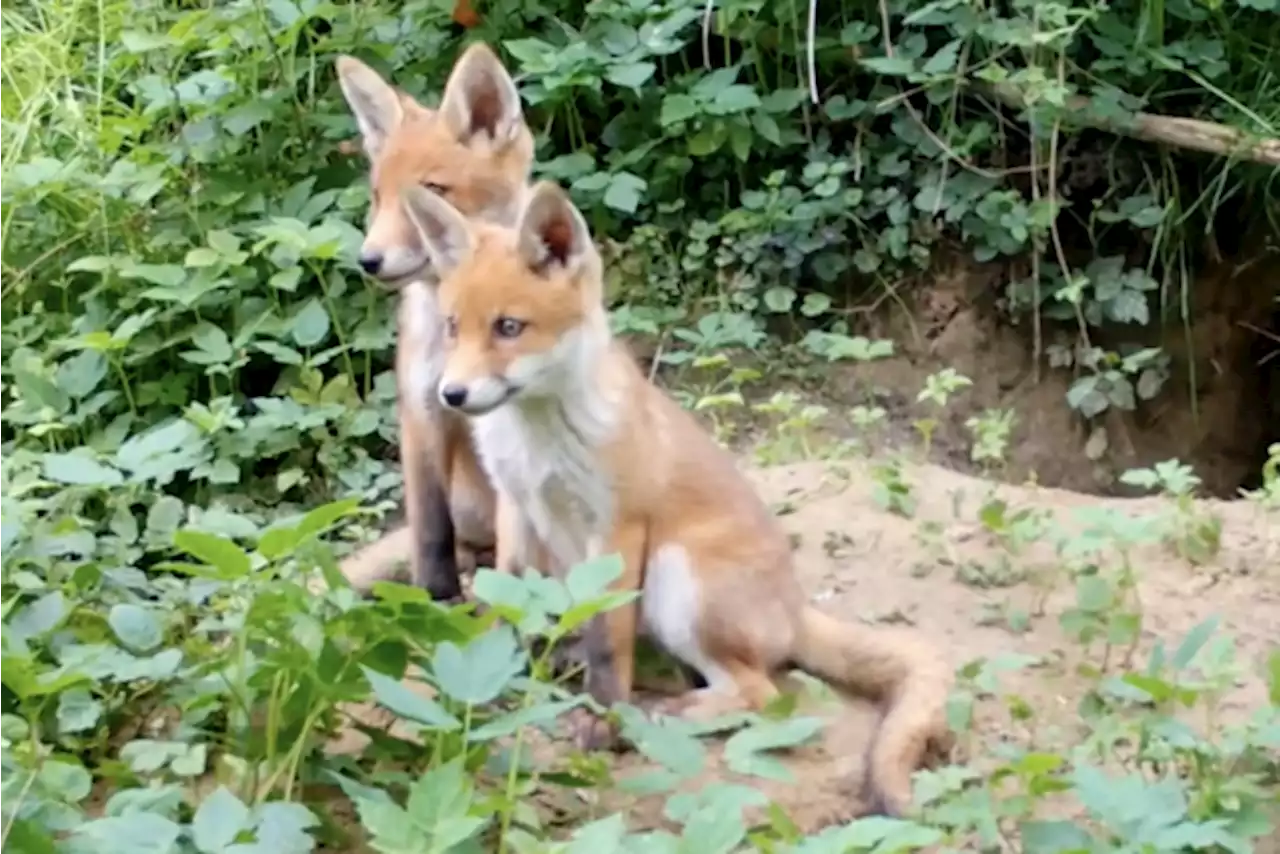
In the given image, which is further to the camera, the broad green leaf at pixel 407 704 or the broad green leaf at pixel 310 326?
the broad green leaf at pixel 310 326

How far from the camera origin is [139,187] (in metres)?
5.34

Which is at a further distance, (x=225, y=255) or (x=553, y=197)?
(x=225, y=255)

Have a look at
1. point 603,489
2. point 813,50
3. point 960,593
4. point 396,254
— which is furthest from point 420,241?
point 813,50

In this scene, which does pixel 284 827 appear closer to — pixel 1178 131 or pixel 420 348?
pixel 420 348

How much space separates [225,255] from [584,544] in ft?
6.95

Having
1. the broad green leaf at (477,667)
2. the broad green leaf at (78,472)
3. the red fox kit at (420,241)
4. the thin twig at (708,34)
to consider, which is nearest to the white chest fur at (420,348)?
the red fox kit at (420,241)

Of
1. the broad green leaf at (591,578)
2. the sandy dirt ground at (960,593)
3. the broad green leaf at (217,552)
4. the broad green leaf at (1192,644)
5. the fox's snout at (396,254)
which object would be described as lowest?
the sandy dirt ground at (960,593)

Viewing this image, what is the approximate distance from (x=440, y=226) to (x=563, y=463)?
1.83 feet

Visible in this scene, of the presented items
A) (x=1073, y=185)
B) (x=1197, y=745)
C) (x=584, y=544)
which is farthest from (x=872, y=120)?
(x=1197, y=745)

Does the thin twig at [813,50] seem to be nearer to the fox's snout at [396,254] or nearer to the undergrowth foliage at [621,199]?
the undergrowth foliage at [621,199]

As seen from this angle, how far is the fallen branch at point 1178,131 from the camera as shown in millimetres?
5176

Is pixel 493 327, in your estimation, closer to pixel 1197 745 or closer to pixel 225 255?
pixel 1197 745

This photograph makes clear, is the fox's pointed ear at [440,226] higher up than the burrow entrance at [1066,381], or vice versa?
the fox's pointed ear at [440,226]

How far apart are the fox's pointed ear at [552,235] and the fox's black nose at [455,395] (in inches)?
12.4
